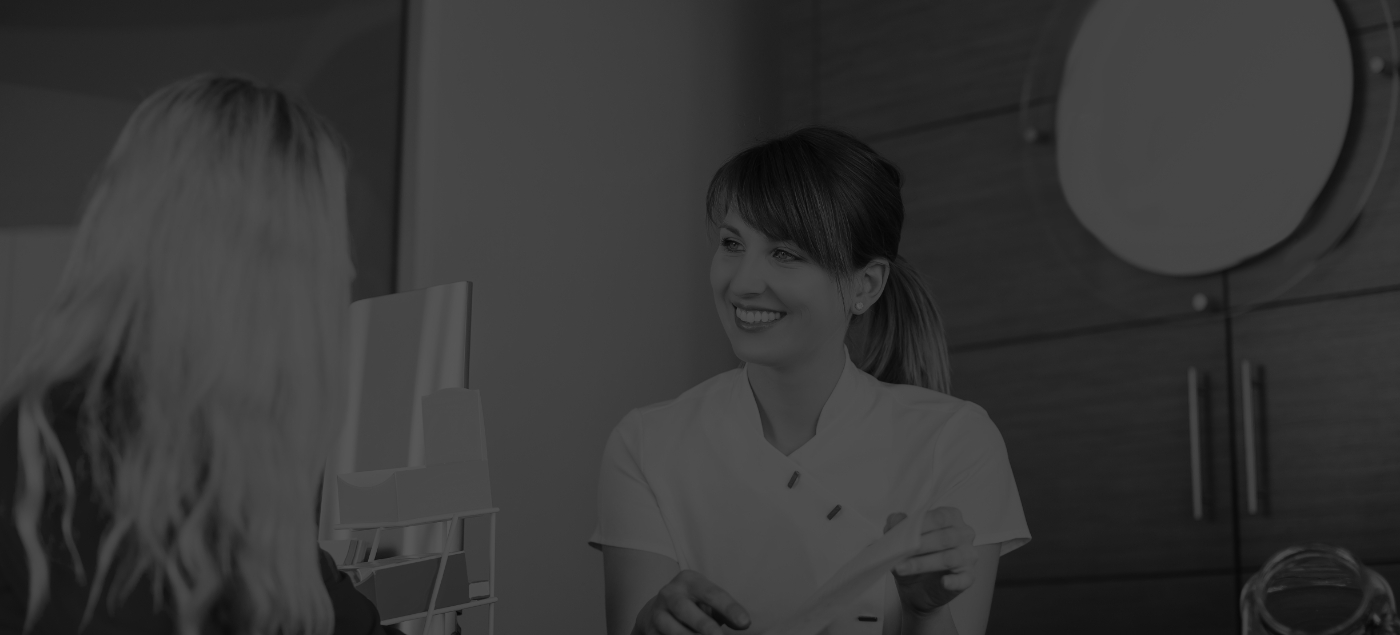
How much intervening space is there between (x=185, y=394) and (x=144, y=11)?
1.34 metres

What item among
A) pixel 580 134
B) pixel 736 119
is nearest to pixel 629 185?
pixel 580 134

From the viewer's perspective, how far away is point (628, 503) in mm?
1677

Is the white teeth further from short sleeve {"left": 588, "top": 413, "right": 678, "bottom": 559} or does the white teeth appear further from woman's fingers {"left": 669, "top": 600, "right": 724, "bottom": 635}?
woman's fingers {"left": 669, "top": 600, "right": 724, "bottom": 635}

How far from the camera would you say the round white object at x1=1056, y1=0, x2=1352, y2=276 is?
7.52ft

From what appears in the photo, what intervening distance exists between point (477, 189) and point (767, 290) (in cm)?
97

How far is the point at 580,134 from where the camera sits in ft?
8.98

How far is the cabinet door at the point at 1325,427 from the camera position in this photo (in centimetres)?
214

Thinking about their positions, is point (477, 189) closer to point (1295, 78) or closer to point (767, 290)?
point (767, 290)

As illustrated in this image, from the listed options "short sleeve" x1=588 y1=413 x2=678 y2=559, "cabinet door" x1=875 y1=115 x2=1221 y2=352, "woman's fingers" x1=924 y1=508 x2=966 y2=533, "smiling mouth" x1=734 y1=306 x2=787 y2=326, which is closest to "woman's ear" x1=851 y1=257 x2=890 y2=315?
"smiling mouth" x1=734 y1=306 x2=787 y2=326

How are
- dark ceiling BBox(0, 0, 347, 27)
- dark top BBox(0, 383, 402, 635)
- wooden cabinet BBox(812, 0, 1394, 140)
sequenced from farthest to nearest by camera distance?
1. wooden cabinet BBox(812, 0, 1394, 140)
2. dark ceiling BBox(0, 0, 347, 27)
3. dark top BBox(0, 383, 402, 635)

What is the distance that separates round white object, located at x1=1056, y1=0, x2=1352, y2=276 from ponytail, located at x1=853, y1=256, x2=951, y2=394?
744 mm

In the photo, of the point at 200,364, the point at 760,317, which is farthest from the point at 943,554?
the point at 200,364

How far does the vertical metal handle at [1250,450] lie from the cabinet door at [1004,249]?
165 mm

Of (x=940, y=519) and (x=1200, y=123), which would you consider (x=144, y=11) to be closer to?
(x=940, y=519)
